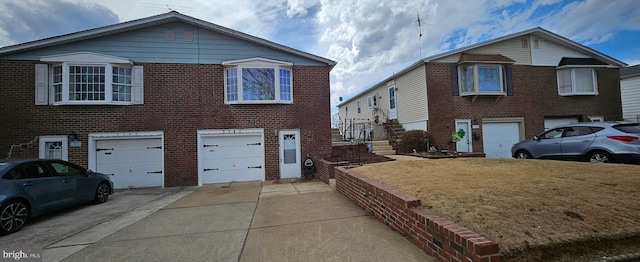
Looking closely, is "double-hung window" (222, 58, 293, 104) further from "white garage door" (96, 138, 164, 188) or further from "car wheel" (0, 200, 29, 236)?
"car wheel" (0, 200, 29, 236)

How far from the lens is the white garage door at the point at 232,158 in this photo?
33.7 feet

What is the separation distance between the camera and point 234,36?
10.6m

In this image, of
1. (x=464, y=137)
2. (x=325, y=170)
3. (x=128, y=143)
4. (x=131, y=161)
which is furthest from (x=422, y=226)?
(x=464, y=137)

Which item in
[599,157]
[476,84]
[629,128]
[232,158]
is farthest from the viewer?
[476,84]

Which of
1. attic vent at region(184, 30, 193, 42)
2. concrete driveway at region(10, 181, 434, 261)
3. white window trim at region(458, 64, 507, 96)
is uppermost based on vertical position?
attic vent at region(184, 30, 193, 42)

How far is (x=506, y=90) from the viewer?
45.8ft

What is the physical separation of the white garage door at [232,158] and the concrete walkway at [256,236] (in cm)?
368

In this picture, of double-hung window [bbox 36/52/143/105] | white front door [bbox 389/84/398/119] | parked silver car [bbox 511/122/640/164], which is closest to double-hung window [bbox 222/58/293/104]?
double-hung window [bbox 36/52/143/105]

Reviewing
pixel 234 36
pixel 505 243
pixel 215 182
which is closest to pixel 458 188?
pixel 505 243

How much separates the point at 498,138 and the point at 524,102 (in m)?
2.47

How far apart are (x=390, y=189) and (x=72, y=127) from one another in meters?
11.3

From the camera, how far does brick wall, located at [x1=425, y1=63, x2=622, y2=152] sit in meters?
13.3

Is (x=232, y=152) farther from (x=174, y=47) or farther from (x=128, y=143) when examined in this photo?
(x=174, y=47)

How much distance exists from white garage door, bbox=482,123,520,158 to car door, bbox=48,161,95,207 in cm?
1591
